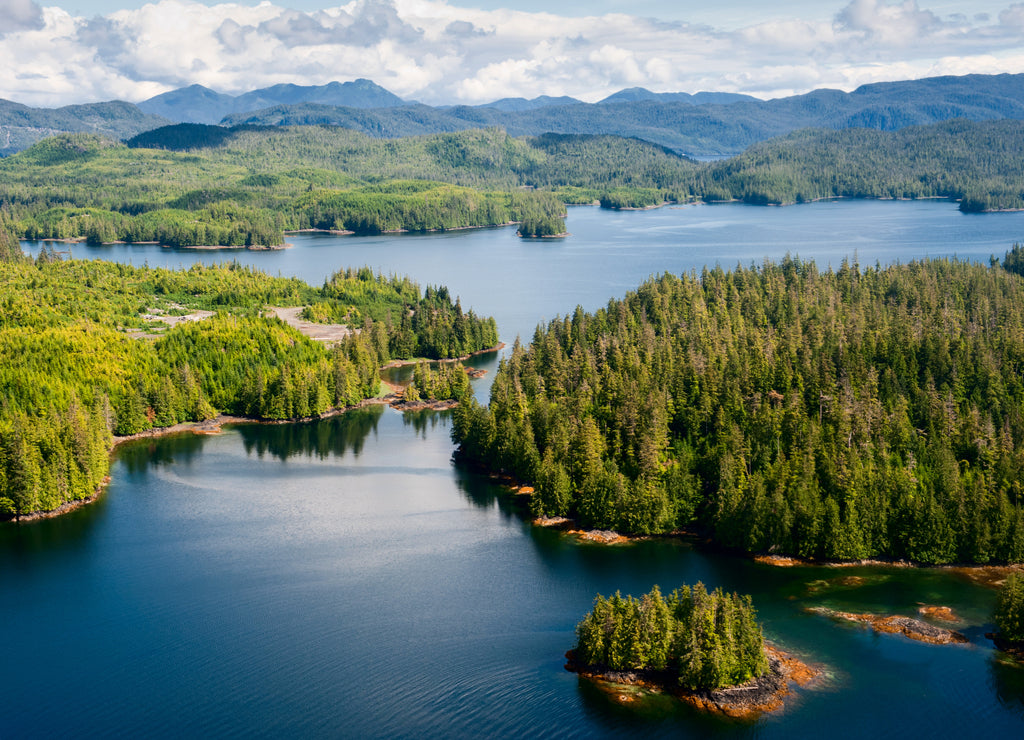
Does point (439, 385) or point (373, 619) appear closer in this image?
point (373, 619)

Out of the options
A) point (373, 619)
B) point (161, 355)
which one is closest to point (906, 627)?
point (373, 619)

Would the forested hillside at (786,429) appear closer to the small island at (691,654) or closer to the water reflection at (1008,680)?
the water reflection at (1008,680)

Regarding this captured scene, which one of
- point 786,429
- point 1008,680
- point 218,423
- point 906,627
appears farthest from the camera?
point 218,423

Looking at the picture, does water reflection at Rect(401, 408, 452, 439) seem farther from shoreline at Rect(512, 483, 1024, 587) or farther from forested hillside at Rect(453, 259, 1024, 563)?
shoreline at Rect(512, 483, 1024, 587)

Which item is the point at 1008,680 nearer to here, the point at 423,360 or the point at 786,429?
the point at 786,429

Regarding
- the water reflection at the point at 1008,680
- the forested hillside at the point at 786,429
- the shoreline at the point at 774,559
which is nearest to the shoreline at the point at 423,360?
the forested hillside at the point at 786,429

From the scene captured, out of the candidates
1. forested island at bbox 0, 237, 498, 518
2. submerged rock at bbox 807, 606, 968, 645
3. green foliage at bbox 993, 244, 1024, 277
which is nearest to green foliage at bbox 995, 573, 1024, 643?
submerged rock at bbox 807, 606, 968, 645
